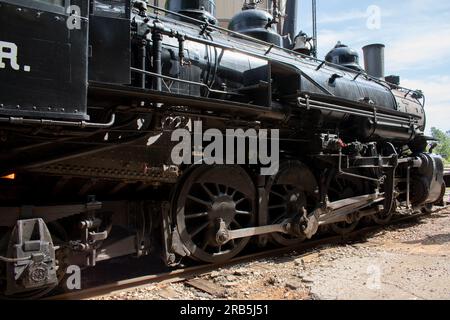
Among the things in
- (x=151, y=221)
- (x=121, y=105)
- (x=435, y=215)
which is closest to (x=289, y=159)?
(x=151, y=221)

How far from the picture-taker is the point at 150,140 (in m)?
3.91

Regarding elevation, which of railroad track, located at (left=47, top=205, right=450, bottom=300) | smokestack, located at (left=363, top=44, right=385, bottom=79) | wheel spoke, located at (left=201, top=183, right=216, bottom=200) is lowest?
railroad track, located at (left=47, top=205, right=450, bottom=300)

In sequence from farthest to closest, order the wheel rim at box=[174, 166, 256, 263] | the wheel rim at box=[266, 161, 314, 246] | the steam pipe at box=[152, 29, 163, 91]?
the wheel rim at box=[266, 161, 314, 246], the wheel rim at box=[174, 166, 256, 263], the steam pipe at box=[152, 29, 163, 91]

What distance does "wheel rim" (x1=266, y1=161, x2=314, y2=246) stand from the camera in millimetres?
5500

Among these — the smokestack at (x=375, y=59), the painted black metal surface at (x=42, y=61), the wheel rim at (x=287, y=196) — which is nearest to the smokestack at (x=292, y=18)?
the smokestack at (x=375, y=59)

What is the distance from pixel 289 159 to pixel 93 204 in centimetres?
292

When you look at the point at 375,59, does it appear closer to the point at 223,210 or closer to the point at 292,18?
the point at 292,18

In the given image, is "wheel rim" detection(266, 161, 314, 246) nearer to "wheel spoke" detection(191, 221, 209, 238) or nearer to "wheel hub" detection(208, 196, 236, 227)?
"wheel hub" detection(208, 196, 236, 227)

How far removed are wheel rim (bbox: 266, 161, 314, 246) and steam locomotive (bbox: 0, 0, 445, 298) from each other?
0.07ft

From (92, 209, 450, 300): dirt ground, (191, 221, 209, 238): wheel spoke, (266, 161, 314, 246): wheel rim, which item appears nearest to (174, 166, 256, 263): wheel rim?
(191, 221, 209, 238): wheel spoke

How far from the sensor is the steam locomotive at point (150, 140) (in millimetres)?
2883

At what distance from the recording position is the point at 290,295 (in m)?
4.03

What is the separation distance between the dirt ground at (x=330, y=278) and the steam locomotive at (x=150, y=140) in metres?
0.39

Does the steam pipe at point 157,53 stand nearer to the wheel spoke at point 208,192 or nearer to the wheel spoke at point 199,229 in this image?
the wheel spoke at point 208,192
